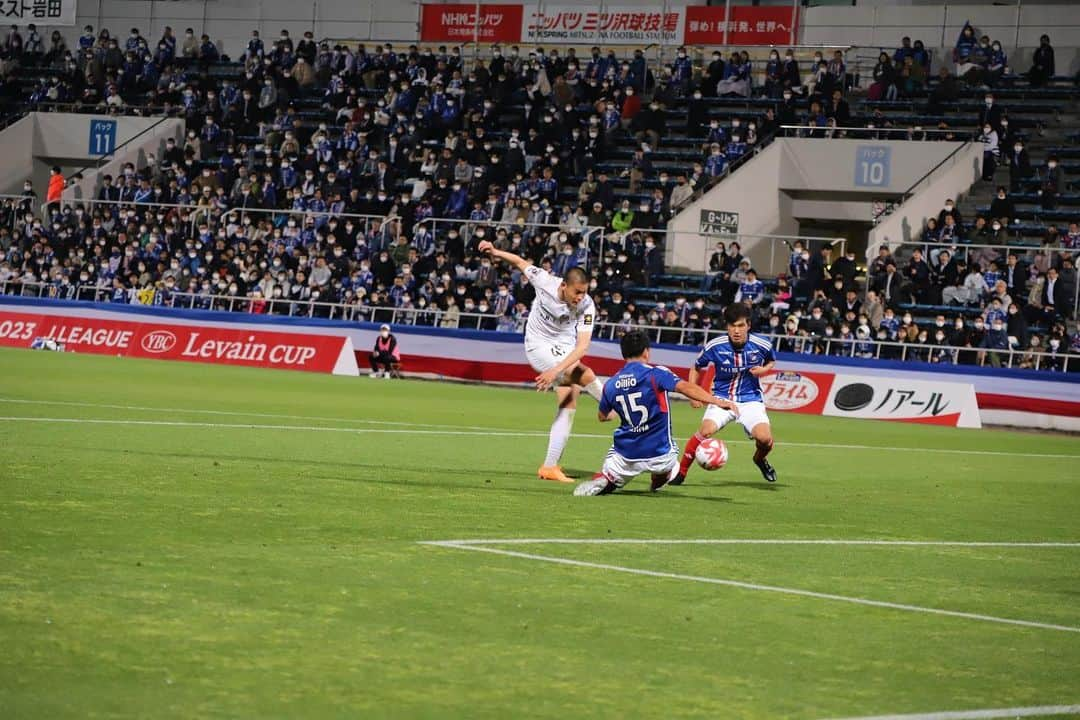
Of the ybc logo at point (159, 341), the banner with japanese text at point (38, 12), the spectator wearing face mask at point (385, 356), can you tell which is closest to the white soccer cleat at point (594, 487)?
the spectator wearing face mask at point (385, 356)

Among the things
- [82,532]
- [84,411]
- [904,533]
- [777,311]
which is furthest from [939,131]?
[82,532]

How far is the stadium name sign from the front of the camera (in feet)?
153

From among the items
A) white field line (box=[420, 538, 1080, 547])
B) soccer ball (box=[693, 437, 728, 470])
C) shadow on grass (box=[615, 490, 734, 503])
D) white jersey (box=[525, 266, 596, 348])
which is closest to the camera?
white field line (box=[420, 538, 1080, 547])

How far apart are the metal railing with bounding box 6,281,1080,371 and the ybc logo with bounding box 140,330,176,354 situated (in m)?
1.20

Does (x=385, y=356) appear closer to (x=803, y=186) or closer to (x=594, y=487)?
(x=803, y=186)

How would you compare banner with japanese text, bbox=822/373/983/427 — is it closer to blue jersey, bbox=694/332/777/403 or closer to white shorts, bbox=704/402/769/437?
blue jersey, bbox=694/332/777/403

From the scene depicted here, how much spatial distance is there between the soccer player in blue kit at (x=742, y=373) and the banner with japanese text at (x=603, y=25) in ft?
109

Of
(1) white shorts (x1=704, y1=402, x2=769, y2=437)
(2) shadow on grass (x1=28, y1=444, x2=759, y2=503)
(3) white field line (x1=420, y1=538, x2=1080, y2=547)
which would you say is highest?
(1) white shorts (x1=704, y1=402, x2=769, y2=437)

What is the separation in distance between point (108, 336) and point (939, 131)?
70.5 feet

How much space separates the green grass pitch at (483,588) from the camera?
6.24m

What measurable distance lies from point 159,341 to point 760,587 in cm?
3060

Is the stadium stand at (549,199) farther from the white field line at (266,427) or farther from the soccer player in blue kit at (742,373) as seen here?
the soccer player in blue kit at (742,373)

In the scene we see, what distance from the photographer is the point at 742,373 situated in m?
15.9

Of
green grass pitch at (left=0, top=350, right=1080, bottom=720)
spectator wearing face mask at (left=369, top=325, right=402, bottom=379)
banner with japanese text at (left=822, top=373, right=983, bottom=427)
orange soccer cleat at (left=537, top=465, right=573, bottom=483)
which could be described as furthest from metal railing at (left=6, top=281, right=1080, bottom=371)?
green grass pitch at (left=0, top=350, right=1080, bottom=720)
